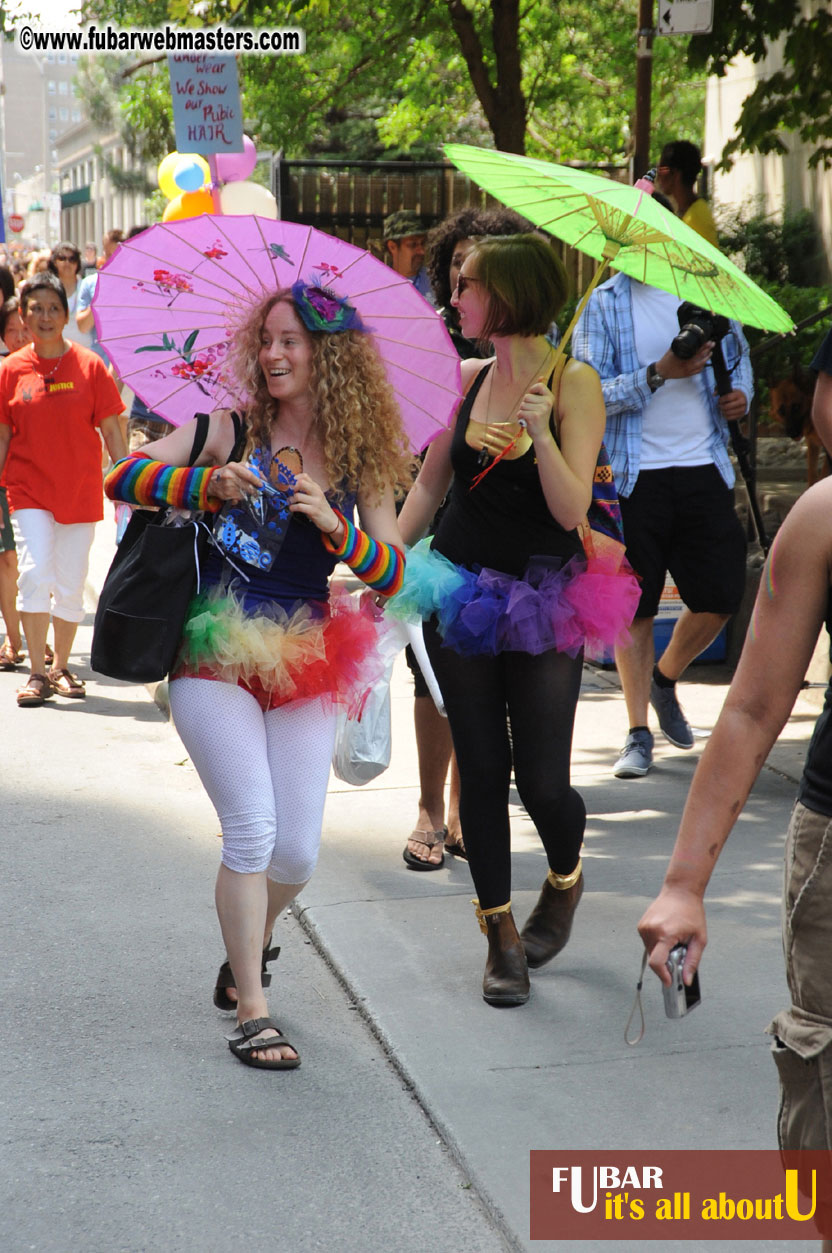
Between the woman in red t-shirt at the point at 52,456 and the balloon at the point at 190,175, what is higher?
the balloon at the point at 190,175

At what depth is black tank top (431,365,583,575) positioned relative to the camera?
3.96m

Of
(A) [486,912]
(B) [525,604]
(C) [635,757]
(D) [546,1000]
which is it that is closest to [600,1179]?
(D) [546,1000]

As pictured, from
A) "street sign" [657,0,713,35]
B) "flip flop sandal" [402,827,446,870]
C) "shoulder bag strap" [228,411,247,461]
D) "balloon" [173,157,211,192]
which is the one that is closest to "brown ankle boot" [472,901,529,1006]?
"flip flop sandal" [402,827,446,870]

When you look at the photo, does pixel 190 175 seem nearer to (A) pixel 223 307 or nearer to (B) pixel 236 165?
(B) pixel 236 165

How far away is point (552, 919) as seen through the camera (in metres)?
4.21

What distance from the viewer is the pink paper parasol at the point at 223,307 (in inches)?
147

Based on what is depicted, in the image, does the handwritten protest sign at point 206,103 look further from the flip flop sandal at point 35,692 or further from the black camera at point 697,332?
the black camera at point 697,332

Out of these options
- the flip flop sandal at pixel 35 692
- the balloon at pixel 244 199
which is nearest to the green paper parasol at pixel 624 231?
the flip flop sandal at pixel 35 692

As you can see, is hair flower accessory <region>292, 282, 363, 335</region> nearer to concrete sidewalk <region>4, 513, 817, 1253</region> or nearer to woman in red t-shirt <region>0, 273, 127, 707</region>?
concrete sidewalk <region>4, 513, 817, 1253</region>

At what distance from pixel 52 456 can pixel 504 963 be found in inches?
186

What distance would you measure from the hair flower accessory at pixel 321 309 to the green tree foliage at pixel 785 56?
6.65m

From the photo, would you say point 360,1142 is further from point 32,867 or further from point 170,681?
point 32,867

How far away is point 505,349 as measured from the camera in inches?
157

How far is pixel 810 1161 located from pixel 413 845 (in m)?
3.16
